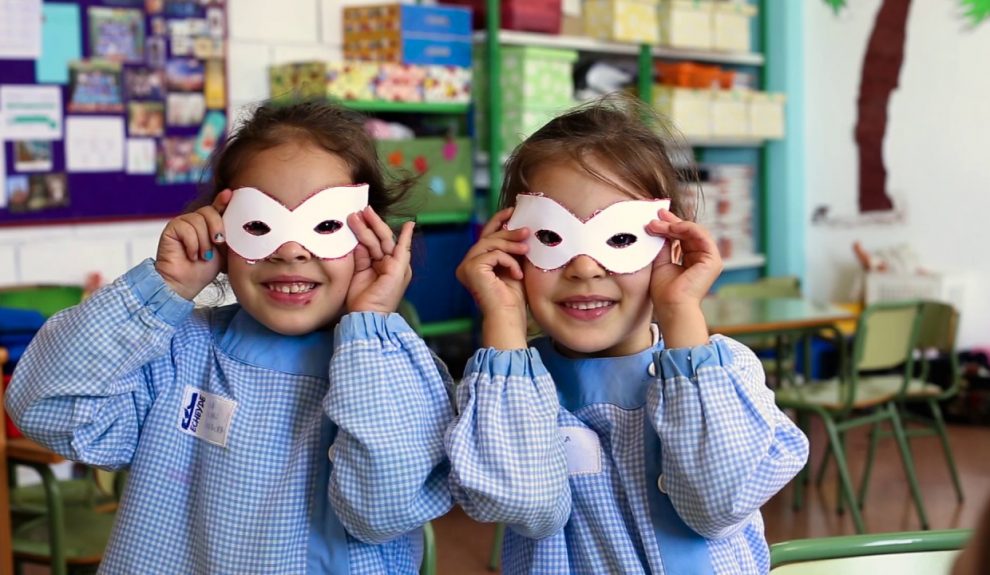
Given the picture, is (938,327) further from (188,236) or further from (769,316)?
(188,236)

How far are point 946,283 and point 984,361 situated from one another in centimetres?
41

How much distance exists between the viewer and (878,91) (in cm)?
616

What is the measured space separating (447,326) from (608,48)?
1.50m

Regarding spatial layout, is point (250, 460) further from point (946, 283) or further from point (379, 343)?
point (946, 283)

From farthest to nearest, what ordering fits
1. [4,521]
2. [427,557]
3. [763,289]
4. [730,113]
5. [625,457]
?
[730,113] < [763,289] < [4,521] < [427,557] < [625,457]

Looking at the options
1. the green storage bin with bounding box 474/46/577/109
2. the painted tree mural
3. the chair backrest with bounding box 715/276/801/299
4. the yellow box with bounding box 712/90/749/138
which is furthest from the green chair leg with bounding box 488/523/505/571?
the painted tree mural

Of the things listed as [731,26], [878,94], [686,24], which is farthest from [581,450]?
[878,94]

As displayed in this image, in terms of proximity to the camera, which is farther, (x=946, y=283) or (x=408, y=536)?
(x=946, y=283)

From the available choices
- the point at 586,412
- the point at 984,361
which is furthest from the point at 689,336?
the point at 984,361

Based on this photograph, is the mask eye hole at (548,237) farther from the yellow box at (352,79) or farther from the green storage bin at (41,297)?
the yellow box at (352,79)

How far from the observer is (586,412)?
4.43ft

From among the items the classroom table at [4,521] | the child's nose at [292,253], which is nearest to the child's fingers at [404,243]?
the child's nose at [292,253]

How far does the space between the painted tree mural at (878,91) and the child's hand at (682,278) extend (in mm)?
5136

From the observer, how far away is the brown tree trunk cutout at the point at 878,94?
19.9 ft
